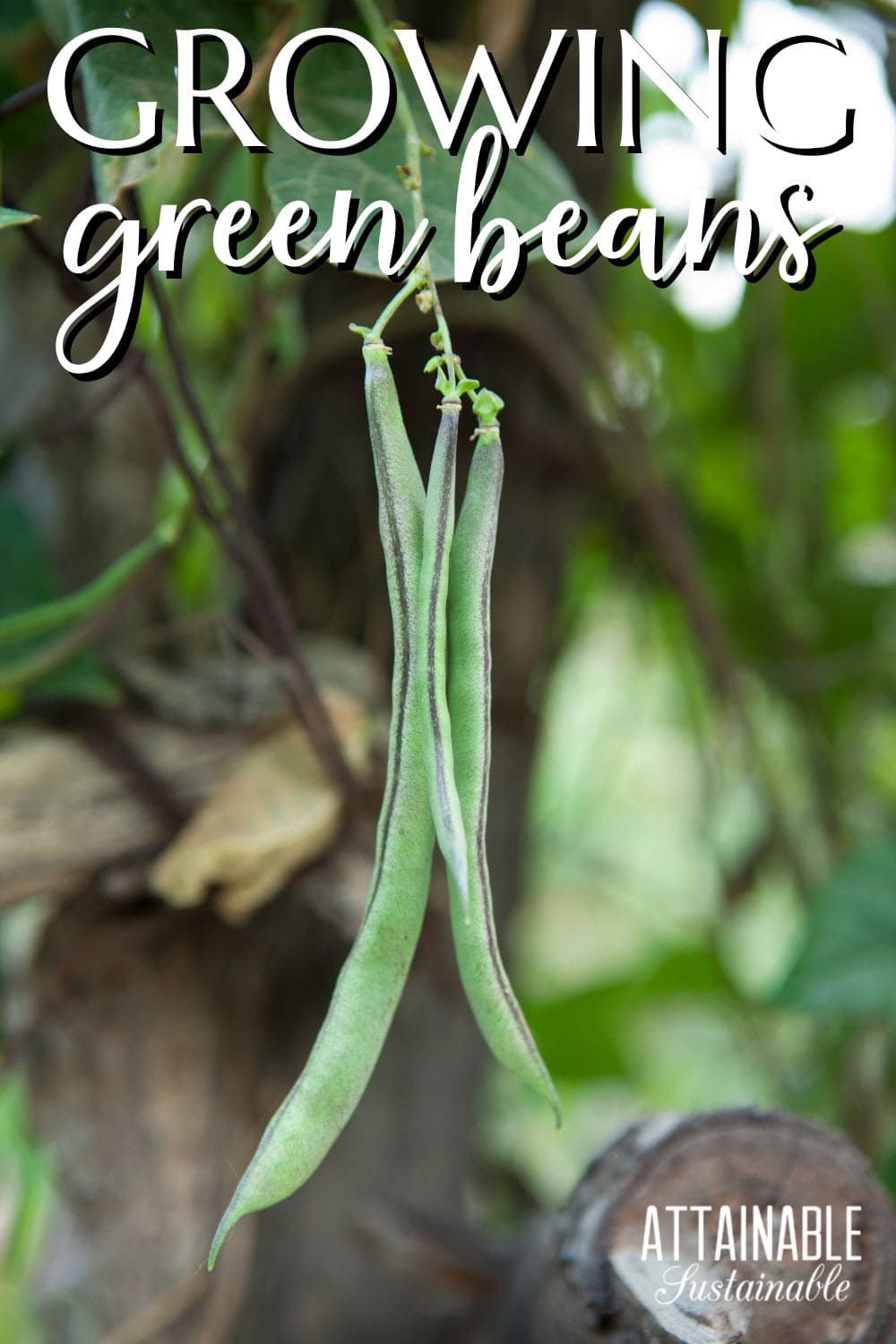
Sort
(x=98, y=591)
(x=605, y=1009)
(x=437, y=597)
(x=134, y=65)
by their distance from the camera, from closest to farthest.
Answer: (x=437, y=597) < (x=134, y=65) < (x=98, y=591) < (x=605, y=1009)

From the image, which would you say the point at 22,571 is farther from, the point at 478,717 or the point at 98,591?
the point at 478,717

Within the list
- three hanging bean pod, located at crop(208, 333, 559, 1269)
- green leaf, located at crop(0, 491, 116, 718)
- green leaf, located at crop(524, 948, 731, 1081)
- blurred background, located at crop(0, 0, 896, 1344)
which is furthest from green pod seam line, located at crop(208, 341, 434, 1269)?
green leaf, located at crop(524, 948, 731, 1081)

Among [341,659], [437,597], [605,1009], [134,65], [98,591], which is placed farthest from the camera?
[605,1009]

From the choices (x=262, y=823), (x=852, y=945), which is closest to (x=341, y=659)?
(x=262, y=823)

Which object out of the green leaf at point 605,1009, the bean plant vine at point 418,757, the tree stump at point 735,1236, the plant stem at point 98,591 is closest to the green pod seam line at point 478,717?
the bean plant vine at point 418,757

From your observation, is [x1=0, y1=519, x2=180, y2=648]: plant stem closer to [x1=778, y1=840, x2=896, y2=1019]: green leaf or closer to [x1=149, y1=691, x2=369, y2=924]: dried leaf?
[x1=149, y1=691, x2=369, y2=924]: dried leaf

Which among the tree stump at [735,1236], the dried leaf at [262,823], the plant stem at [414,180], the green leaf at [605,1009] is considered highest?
the plant stem at [414,180]

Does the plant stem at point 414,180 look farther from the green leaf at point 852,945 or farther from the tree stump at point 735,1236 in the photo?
the green leaf at point 852,945
